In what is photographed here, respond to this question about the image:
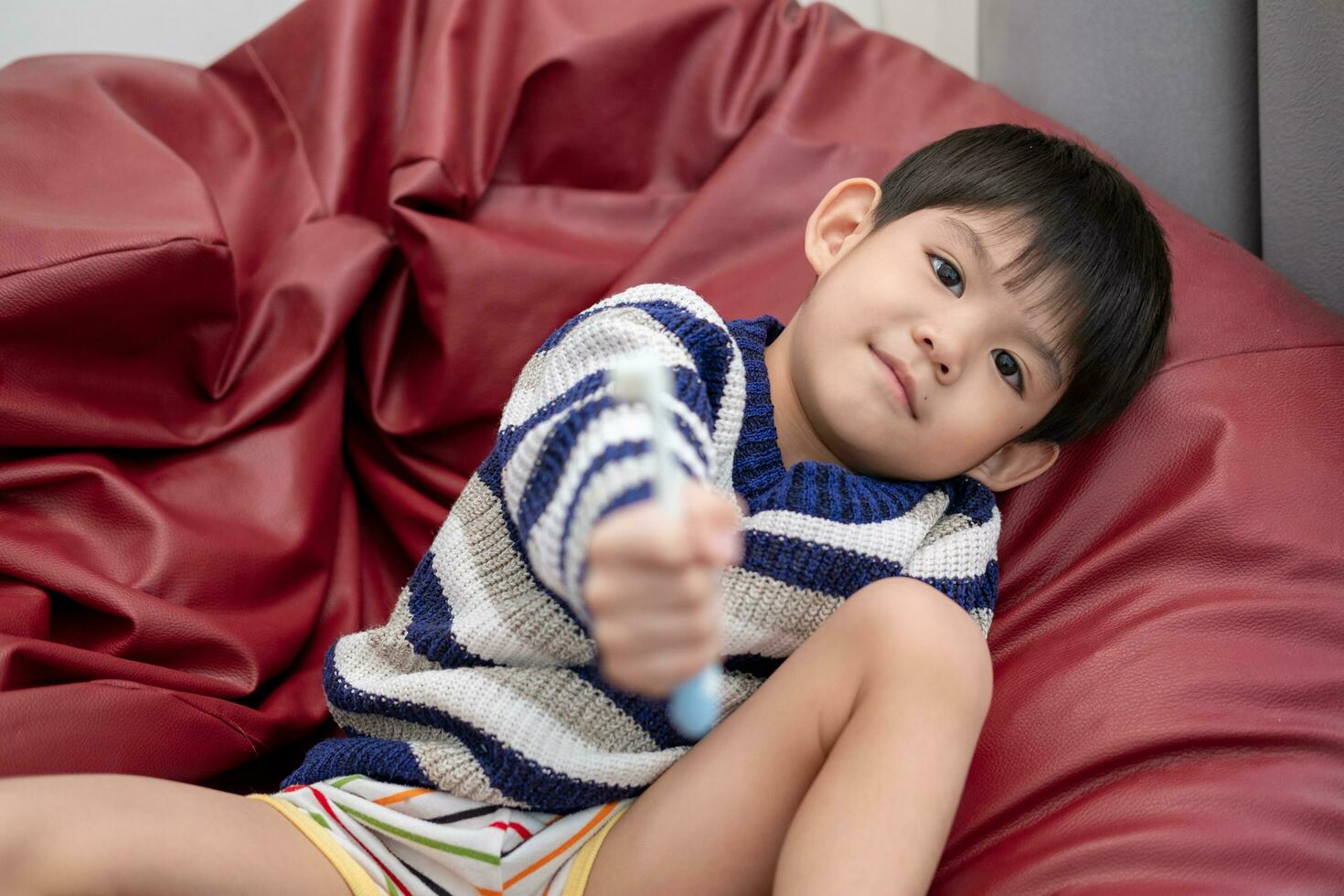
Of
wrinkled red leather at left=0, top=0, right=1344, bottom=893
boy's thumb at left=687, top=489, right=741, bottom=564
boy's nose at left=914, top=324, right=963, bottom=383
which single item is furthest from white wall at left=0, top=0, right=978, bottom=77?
boy's thumb at left=687, top=489, right=741, bottom=564

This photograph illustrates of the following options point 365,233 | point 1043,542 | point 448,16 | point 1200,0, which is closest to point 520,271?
point 365,233

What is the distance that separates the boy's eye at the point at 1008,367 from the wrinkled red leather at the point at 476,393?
117 mm

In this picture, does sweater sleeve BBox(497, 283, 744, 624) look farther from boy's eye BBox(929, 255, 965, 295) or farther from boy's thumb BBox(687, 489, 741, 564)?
boy's eye BBox(929, 255, 965, 295)

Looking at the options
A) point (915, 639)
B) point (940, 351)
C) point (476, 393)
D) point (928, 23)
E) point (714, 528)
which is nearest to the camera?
point (714, 528)

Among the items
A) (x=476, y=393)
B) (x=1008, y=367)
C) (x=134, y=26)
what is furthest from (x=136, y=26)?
(x=1008, y=367)

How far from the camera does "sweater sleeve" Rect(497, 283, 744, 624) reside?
0.62 meters

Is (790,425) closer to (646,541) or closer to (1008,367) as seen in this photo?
(1008,367)

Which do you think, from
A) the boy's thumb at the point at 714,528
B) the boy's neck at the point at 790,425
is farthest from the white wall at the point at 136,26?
the boy's thumb at the point at 714,528

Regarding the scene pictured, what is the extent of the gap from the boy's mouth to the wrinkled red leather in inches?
7.4

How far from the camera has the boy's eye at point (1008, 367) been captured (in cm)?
94

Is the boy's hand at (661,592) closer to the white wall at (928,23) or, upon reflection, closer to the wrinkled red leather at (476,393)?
the wrinkled red leather at (476,393)

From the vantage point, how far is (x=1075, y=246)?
95 cm

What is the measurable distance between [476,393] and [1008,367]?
0.50 metres

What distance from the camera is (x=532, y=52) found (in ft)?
4.08
